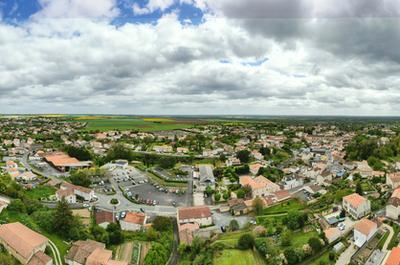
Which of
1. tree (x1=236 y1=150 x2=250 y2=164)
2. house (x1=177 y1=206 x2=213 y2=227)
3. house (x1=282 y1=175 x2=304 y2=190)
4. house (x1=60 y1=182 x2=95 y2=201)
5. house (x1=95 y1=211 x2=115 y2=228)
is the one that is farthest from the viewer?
tree (x1=236 y1=150 x2=250 y2=164)

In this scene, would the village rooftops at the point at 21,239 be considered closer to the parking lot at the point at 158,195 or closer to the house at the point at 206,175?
the parking lot at the point at 158,195

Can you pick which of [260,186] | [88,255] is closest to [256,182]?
[260,186]

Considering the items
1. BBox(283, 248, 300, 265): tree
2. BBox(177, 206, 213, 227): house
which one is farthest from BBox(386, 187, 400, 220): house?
BBox(177, 206, 213, 227): house

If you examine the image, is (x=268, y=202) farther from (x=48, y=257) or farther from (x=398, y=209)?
(x=48, y=257)

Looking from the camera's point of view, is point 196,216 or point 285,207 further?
point 285,207

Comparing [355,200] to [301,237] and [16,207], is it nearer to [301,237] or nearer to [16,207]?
[301,237]

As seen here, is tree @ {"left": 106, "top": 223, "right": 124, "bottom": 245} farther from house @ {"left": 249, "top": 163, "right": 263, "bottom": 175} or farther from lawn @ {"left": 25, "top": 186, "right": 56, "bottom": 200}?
house @ {"left": 249, "top": 163, "right": 263, "bottom": 175}

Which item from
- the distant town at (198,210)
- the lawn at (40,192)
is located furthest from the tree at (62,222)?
the lawn at (40,192)

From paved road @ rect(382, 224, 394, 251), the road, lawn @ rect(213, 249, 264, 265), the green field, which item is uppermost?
the green field
